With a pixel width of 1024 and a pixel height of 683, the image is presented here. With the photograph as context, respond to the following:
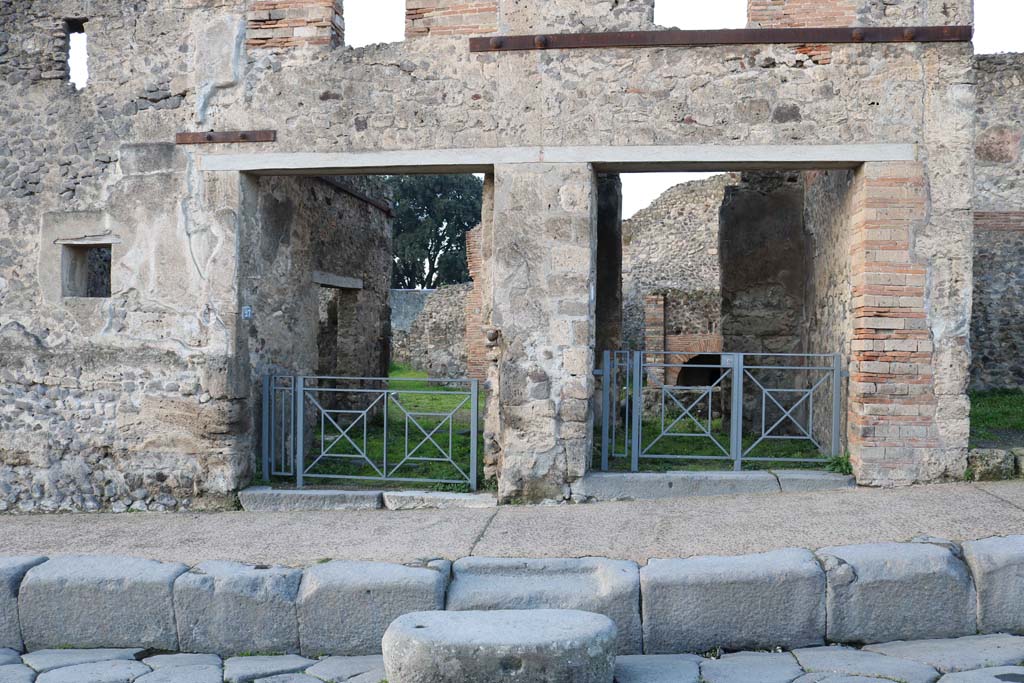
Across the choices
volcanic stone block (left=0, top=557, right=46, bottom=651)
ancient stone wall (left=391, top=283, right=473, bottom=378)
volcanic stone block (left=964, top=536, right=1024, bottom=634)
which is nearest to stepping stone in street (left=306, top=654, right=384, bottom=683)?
volcanic stone block (left=0, top=557, right=46, bottom=651)

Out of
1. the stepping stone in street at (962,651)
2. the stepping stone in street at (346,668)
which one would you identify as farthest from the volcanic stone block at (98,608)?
the stepping stone in street at (962,651)

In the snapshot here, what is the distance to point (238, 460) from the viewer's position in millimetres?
6520

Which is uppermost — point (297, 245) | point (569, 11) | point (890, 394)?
point (569, 11)

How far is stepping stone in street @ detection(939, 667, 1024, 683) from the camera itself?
3.66m

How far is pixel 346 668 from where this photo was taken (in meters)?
4.13

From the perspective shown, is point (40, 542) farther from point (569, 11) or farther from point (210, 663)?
point (569, 11)

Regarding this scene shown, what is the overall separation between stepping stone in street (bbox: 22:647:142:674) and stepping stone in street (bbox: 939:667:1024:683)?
12.3 feet

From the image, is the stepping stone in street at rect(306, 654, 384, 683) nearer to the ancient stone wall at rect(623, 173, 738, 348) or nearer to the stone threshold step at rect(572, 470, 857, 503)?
the stone threshold step at rect(572, 470, 857, 503)

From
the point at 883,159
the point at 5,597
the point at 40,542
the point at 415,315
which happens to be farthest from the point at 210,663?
the point at 415,315

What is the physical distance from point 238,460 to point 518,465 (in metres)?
2.08

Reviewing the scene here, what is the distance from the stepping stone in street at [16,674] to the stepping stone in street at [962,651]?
3915 mm

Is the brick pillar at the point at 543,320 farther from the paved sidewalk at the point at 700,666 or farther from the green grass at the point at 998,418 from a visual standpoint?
the green grass at the point at 998,418

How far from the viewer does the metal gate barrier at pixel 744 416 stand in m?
6.40

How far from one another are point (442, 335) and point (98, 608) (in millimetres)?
17401
